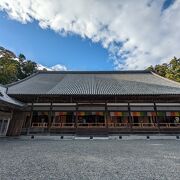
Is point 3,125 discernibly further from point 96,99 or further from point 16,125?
point 96,99

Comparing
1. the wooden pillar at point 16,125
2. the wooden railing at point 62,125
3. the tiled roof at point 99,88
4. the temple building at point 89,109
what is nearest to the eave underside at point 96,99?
the temple building at point 89,109

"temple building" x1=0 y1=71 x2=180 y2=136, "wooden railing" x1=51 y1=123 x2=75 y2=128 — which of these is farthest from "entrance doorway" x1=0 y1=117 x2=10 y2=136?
"wooden railing" x1=51 y1=123 x2=75 y2=128

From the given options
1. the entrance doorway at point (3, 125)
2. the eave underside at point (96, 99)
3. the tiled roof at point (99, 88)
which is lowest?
the entrance doorway at point (3, 125)

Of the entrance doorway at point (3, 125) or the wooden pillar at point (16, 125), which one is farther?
the wooden pillar at point (16, 125)

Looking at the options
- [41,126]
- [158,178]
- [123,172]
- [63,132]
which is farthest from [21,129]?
[158,178]

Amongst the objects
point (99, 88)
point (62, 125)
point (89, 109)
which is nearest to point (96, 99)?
point (89, 109)

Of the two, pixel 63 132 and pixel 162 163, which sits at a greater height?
pixel 63 132

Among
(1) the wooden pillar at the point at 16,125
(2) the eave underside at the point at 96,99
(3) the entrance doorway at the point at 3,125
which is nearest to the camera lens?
(3) the entrance doorway at the point at 3,125

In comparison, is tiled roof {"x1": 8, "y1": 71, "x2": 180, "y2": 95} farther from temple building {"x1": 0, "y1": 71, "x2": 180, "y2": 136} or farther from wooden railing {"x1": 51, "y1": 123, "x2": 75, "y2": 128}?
wooden railing {"x1": 51, "y1": 123, "x2": 75, "y2": 128}

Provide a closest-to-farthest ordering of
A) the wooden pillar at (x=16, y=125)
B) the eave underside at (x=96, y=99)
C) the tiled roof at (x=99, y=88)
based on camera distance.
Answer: the wooden pillar at (x=16, y=125), the tiled roof at (x=99, y=88), the eave underside at (x=96, y=99)

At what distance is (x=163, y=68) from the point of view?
99.3 feet

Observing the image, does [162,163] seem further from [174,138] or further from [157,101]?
[157,101]

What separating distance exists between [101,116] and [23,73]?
23.9 metres

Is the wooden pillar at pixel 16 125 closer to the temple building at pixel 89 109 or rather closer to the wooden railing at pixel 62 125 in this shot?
the temple building at pixel 89 109
